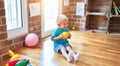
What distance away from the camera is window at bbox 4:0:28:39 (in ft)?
8.19

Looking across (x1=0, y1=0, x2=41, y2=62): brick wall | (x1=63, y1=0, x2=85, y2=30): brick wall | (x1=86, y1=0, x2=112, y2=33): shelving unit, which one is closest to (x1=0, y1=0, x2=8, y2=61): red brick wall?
(x1=0, y1=0, x2=41, y2=62): brick wall

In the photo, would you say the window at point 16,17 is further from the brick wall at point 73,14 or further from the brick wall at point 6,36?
the brick wall at point 73,14

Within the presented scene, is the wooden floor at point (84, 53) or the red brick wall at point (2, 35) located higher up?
the red brick wall at point (2, 35)

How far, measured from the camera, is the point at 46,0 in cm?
334

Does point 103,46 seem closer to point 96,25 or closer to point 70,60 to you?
point 70,60

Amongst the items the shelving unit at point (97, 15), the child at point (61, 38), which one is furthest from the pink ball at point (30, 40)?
the shelving unit at point (97, 15)

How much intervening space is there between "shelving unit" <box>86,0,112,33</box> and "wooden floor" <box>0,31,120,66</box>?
2.49 ft

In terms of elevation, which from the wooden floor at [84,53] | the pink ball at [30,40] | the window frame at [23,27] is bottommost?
the wooden floor at [84,53]

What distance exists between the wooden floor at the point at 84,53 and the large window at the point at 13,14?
44cm

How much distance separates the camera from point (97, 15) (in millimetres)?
4008

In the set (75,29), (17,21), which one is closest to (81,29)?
(75,29)

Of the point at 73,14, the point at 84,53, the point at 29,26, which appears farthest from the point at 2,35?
the point at 73,14

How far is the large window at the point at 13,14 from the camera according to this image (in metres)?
2.50

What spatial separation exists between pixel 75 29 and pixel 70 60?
2107 mm
